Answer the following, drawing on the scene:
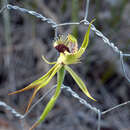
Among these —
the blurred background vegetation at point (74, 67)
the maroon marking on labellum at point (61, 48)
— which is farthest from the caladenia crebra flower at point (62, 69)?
the blurred background vegetation at point (74, 67)

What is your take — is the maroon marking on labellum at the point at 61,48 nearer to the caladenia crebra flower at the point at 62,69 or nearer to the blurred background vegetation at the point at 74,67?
the caladenia crebra flower at the point at 62,69

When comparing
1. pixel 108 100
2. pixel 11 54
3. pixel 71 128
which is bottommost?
pixel 71 128

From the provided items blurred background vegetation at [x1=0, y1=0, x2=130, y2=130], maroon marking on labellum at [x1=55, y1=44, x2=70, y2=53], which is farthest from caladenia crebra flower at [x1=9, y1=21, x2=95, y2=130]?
blurred background vegetation at [x1=0, y1=0, x2=130, y2=130]

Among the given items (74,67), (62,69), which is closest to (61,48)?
(62,69)

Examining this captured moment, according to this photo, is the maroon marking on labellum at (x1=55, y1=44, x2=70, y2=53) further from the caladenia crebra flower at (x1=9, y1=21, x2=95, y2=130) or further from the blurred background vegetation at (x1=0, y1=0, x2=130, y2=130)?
the blurred background vegetation at (x1=0, y1=0, x2=130, y2=130)

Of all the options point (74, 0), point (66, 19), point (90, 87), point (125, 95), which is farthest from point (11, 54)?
point (125, 95)

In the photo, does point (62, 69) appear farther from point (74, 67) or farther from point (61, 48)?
point (74, 67)

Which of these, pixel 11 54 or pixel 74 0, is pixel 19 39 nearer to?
pixel 11 54

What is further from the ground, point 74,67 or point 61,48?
point 61,48
